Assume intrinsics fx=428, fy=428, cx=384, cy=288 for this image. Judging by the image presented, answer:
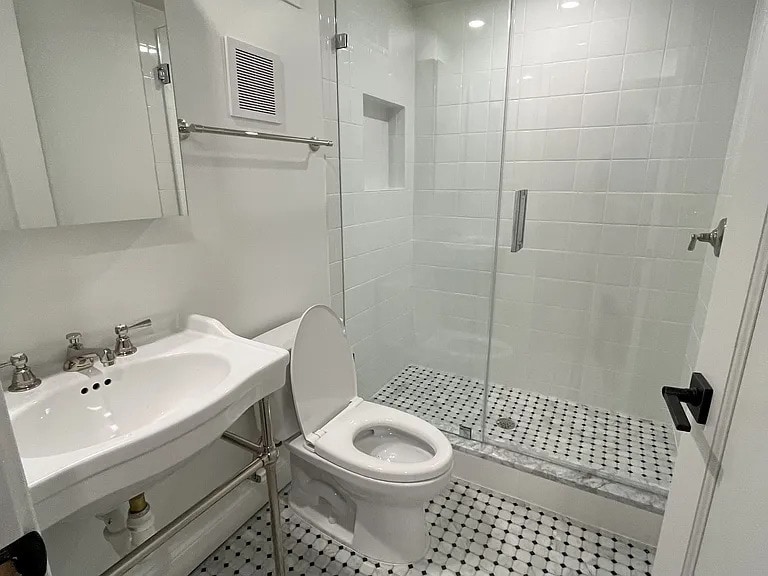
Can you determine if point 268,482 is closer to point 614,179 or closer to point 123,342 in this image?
point 123,342

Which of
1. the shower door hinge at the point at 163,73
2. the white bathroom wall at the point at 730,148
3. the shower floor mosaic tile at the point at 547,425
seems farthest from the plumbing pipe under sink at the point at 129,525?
the white bathroom wall at the point at 730,148

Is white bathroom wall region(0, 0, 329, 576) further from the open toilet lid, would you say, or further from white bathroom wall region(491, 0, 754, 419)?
white bathroom wall region(491, 0, 754, 419)

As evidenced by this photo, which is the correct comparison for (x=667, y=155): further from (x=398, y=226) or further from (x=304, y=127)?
(x=304, y=127)

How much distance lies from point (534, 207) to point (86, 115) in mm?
1999

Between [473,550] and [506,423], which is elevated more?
[506,423]

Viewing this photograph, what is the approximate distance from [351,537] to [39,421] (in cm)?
109

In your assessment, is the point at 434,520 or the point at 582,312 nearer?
the point at 434,520

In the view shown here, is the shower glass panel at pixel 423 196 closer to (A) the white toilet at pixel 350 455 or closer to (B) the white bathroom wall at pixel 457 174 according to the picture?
(B) the white bathroom wall at pixel 457 174

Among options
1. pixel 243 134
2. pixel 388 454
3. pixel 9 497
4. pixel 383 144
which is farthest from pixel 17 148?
pixel 383 144

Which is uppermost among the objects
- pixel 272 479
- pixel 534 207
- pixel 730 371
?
pixel 534 207

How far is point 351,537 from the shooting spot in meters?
1.55

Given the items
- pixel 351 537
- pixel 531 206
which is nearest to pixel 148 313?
pixel 351 537

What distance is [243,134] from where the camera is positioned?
4.51 feet

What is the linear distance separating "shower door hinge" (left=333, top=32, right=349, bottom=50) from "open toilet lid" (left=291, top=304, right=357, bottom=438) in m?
1.14
